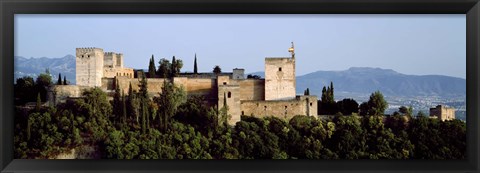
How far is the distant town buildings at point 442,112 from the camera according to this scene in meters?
9.70

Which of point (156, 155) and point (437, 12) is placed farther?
point (156, 155)

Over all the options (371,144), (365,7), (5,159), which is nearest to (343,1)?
(365,7)

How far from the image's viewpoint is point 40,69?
349 inches

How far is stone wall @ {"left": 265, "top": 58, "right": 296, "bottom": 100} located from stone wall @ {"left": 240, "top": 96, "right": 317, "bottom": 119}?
228 mm

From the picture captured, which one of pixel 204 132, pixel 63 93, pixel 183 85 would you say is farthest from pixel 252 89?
pixel 63 93

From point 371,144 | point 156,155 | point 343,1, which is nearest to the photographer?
point 343,1

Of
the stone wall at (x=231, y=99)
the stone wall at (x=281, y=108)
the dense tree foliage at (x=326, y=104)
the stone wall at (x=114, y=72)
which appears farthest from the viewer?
the stone wall at (x=114, y=72)

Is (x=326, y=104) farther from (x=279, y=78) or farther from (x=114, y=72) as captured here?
(x=114, y=72)

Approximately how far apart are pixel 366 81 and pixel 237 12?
720cm

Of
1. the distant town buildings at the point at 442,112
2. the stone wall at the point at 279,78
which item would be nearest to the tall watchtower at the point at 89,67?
the stone wall at the point at 279,78

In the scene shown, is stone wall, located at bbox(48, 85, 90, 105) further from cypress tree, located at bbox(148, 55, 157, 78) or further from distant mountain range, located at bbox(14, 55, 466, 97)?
cypress tree, located at bbox(148, 55, 157, 78)

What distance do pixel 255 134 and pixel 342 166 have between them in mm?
5544

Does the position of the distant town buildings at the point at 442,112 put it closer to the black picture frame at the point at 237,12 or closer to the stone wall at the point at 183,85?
the stone wall at the point at 183,85

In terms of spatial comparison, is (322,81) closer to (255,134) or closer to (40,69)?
(255,134)
